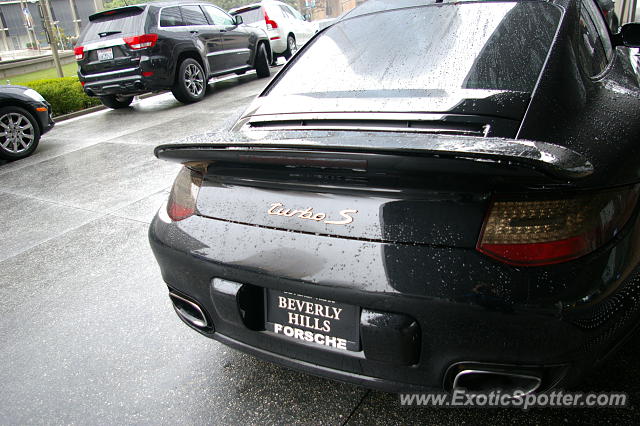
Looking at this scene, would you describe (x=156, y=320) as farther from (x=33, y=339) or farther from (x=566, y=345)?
(x=566, y=345)

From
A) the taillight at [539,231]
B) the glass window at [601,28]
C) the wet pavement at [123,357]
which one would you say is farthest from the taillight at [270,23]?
the taillight at [539,231]

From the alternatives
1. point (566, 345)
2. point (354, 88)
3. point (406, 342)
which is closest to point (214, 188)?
point (354, 88)

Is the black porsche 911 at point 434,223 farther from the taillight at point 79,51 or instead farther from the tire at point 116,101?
the tire at point 116,101

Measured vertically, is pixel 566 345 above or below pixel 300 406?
above

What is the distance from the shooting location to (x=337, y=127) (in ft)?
5.71

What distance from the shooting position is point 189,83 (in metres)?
9.21

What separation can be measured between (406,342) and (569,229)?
0.55 metres

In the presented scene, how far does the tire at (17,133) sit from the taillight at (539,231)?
7149 mm

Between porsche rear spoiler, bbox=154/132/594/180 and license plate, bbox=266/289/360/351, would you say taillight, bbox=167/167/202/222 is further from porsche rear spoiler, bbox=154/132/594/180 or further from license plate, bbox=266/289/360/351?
license plate, bbox=266/289/360/351

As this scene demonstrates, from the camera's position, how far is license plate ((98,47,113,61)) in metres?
8.41

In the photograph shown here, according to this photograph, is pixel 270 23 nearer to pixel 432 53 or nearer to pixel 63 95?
pixel 63 95

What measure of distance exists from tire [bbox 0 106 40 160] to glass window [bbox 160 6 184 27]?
300 cm

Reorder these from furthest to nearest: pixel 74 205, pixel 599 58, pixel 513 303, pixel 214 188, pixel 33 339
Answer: pixel 74 205
pixel 33 339
pixel 599 58
pixel 214 188
pixel 513 303

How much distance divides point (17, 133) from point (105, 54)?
2.36 meters
